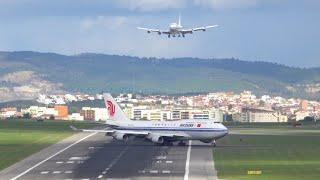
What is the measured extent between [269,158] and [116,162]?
1479cm

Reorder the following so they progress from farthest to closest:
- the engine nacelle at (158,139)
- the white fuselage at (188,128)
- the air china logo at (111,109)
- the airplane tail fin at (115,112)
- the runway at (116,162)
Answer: the air china logo at (111,109)
the airplane tail fin at (115,112)
the engine nacelle at (158,139)
the white fuselage at (188,128)
the runway at (116,162)

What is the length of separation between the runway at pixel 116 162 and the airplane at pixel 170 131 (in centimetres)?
133

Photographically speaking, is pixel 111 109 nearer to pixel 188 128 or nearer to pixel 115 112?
pixel 115 112

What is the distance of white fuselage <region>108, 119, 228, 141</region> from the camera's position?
5354 inches

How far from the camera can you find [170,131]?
138750 mm

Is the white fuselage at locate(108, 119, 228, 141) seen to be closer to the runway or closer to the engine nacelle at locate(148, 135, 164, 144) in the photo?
the engine nacelle at locate(148, 135, 164, 144)

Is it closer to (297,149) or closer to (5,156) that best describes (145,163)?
(5,156)

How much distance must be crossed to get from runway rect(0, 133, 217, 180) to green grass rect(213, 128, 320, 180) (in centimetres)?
174

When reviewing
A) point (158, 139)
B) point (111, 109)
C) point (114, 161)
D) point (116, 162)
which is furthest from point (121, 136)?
point (116, 162)

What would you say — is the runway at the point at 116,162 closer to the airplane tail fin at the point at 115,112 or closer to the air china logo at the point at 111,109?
the airplane tail fin at the point at 115,112

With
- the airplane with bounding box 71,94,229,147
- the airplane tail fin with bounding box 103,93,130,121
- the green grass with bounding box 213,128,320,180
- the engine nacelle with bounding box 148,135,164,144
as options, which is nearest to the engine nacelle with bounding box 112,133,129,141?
the airplane with bounding box 71,94,229,147

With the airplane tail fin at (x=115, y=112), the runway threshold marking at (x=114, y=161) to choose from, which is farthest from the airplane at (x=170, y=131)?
the runway threshold marking at (x=114, y=161)

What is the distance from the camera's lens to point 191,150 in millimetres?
127062

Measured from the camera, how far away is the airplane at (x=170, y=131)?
447 ft
